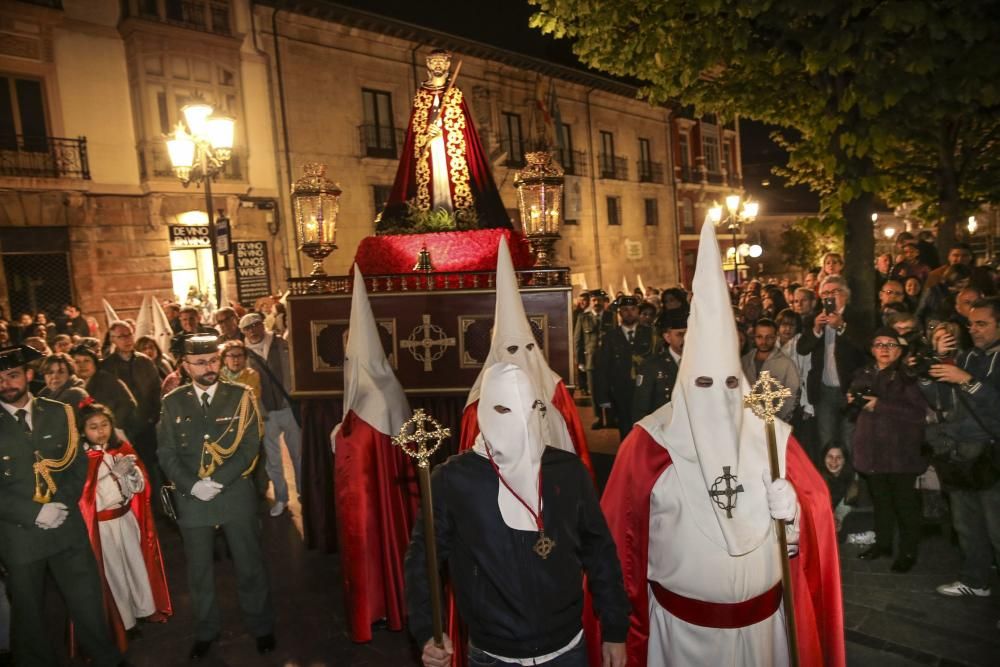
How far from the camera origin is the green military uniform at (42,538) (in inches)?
162

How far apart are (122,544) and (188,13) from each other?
1617 cm

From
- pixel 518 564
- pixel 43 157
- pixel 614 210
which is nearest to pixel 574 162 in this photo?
pixel 614 210

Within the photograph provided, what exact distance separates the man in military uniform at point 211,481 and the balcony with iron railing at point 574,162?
2401 centimetres

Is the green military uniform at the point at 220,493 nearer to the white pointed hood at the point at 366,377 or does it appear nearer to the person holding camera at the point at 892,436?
the white pointed hood at the point at 366,377

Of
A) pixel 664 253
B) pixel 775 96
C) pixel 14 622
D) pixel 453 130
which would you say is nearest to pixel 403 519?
pixel 14 622

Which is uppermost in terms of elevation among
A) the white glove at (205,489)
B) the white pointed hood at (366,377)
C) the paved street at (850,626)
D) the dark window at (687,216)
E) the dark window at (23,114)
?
the dark window at (23,114)

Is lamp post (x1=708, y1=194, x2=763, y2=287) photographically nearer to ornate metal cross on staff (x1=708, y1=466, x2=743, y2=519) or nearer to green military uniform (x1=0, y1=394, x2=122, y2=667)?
ornate metal cross on staff (x1=708, y1=466, x2=743, y2=519)

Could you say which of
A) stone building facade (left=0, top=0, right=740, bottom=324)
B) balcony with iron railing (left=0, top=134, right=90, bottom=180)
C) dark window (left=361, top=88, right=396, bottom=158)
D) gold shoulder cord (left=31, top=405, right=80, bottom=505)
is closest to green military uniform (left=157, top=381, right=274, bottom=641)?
gold shoulder cord (left=31, top=405, right=80, bottom=505)

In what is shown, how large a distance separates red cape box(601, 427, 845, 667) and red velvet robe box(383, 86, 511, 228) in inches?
157

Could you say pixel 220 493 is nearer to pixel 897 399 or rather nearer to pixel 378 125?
pixel 897 399

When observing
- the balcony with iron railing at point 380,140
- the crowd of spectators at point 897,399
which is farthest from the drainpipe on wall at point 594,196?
the crowd of spectators at point 897,399

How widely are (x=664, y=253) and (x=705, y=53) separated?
26.2 m

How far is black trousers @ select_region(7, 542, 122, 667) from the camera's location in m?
4.15

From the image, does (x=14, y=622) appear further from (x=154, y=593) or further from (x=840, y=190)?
(x=840, y=190)
